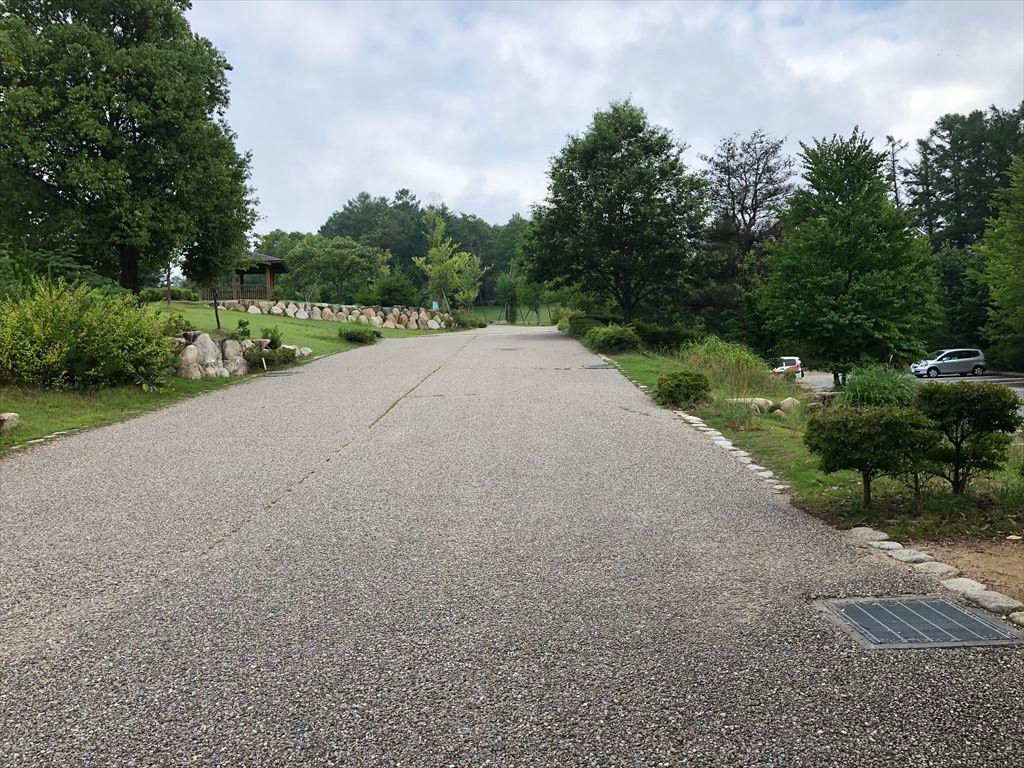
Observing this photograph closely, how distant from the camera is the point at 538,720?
2641 mm

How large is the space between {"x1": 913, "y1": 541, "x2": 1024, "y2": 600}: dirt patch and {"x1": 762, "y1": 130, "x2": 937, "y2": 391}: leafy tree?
18.2 m

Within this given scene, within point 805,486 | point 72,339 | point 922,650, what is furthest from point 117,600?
point 72,339

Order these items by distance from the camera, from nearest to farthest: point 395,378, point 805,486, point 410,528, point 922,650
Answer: point 922,650, point 410,528, point 805,486, point 395,378

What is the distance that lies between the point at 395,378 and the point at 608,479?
1008cm

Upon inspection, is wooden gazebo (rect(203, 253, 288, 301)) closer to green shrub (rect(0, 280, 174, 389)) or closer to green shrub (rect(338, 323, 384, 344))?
green shrub (rect(338, 323, 384, 344))

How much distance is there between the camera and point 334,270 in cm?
5197

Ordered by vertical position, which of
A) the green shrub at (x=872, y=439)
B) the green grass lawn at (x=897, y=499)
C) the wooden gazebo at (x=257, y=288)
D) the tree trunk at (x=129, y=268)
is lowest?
the green grass lawn at (x=897, y=499)

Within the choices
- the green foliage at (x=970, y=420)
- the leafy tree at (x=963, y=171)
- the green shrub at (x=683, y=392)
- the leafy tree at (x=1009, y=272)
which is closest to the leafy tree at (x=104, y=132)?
the green shrub at (x=683, y=392)

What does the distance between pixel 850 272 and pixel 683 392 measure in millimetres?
13504

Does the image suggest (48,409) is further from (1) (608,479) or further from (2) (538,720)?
(2) (538,720)

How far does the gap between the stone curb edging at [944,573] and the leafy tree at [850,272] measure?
18174 mm

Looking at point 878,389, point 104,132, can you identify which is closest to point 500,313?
point 104,132

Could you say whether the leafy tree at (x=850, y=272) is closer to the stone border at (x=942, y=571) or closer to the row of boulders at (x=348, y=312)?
the stone border at (x=942, y=571)

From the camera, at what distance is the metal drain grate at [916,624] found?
322cm
